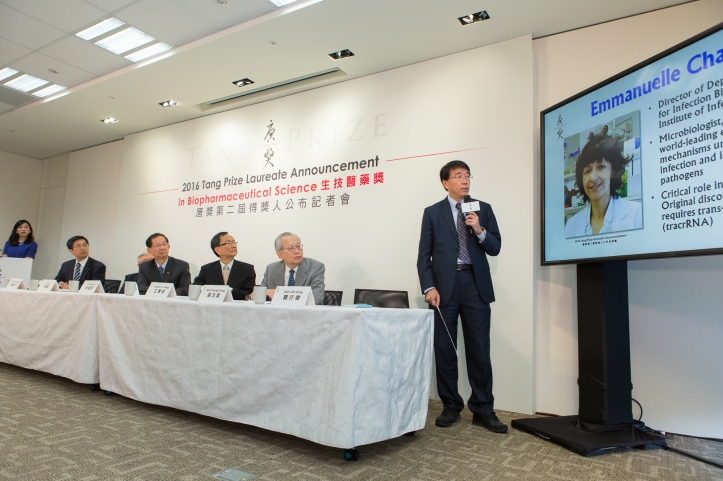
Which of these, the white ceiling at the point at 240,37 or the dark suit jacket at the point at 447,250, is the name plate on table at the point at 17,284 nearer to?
the white ceiling at the point at 240,37

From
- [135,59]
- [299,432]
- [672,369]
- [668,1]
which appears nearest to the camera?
[299,432]

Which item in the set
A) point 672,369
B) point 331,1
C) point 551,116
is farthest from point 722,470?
point 331,1

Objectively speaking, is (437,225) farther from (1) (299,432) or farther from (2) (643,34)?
(2) (643,34)

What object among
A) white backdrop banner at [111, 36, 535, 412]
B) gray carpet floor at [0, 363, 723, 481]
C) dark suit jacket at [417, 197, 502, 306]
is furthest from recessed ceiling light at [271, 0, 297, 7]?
gray carpet floor at [0, 363, 723, 481]

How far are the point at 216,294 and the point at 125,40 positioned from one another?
2939 millimetres

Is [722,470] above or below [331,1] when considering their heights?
below

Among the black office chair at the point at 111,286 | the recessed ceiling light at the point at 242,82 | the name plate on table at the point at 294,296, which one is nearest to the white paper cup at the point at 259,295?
the name plate on table at the point at 294,296

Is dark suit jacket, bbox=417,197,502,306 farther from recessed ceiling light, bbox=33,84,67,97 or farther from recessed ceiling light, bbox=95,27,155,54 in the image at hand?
recessed ceiling light, bbox=33,84,67,97

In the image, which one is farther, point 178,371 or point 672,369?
point 672,369

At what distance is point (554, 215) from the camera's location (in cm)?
287

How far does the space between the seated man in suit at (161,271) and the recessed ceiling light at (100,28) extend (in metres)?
1.84

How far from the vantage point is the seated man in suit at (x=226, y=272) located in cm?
391

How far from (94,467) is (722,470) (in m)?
2.76

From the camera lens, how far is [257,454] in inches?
81.0
